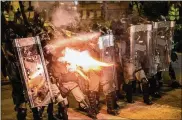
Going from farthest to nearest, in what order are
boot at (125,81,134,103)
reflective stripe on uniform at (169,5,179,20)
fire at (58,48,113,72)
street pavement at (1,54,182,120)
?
reflective stripe on uniform at (169,5,179,20) < boot at (125,81,134,103) < street pavement at (1,54,182,120) < fire at (58,48,113,72)

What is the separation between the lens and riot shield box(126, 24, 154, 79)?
28.2 feet

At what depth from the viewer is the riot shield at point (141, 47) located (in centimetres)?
860

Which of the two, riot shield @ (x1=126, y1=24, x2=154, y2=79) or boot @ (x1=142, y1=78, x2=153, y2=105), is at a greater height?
riot shield @ (x1=126, y1=24, x2=154, y2=79)

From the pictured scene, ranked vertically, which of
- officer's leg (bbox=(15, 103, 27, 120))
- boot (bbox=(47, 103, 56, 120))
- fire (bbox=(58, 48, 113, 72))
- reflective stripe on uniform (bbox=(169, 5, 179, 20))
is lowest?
boot (bbox=(47, 103, 56, 120))

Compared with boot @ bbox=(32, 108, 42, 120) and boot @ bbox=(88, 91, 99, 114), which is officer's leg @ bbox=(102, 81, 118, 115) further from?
boot @ bbox=(32, 108, 42, 120)

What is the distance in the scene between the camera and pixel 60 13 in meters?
8.90

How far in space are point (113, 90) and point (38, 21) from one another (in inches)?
98.6

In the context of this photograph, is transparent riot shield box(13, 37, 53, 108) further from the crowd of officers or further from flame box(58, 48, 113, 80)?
flame box(58, 48, 113, 80)

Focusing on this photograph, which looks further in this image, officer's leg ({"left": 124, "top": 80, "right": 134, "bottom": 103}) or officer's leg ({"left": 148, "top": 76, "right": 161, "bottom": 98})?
officer's leg ({"left": 148, "top": 76, "right": 161, "bottom": 98})

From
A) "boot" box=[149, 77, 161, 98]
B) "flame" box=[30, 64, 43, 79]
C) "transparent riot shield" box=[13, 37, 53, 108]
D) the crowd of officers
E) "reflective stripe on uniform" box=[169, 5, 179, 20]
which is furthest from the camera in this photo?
"reflective stripe on uniform" box=[169, 5, 179, 20]

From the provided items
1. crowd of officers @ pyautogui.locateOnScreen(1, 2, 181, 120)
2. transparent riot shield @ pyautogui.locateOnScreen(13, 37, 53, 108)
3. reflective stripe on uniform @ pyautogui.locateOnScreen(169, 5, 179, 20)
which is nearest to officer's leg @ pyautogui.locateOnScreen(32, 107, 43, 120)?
crowd of officers @ pyautogui.locateOnScreen(1, 2, 181, 120)

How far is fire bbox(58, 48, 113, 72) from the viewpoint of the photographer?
7574 mm

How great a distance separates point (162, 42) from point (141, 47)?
3.15 feet

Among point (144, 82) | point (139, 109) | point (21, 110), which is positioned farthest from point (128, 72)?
point (21, 110)
